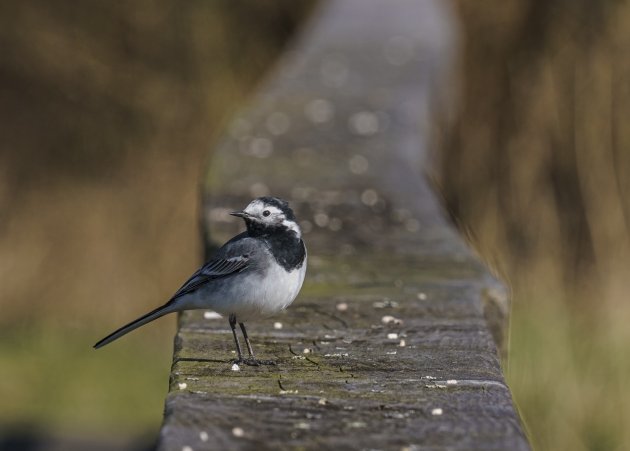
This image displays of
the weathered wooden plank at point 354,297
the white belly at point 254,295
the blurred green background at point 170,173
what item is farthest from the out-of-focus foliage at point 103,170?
the white belly at point 254,295

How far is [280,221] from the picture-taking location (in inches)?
181

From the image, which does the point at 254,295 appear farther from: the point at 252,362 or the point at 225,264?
the point at 252,362

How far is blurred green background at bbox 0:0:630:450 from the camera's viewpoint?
9062 mm

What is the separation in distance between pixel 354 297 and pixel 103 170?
6.04 metres

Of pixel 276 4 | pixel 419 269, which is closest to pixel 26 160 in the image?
pixel 276 4

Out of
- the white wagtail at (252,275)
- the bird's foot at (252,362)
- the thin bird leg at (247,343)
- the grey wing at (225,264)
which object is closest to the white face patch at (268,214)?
the white wagtail at (252,275)

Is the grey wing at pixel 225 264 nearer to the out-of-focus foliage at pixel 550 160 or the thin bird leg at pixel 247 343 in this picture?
the thin bird leg at pixel 247 343

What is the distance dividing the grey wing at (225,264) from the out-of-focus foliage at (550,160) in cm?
394

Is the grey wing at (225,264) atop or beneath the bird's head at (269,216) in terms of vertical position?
beneath

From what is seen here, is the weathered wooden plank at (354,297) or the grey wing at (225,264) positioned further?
the grey wing at (225,264)

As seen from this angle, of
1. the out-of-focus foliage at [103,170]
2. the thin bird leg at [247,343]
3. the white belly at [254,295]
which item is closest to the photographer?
the thin bird leg at [247,343]

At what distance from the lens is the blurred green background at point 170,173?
9062mm

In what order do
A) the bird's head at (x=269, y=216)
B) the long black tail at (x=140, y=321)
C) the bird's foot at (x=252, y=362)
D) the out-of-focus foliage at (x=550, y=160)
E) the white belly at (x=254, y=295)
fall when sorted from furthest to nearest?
the out-of-focus foliage at (x=550, y=160) → the bird's head at (x=269, y=216) → the long black tail at (x=140, y=321) → the white belly at (x=254, y=295) → the bird's foot at (x=252, y=362)

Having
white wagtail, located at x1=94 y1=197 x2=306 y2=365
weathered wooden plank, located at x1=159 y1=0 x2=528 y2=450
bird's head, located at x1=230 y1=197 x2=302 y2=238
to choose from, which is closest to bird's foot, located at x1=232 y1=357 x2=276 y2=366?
weathered wooden plank, located at x1=159 y1=0 x2=528 y2=450
